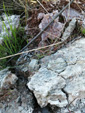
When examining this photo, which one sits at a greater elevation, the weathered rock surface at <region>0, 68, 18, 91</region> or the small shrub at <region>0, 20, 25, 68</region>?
the small shrub at <region>0, 20, 25, 68</region>

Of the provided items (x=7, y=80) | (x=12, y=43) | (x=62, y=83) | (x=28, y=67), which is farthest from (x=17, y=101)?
(x=12, y=43)

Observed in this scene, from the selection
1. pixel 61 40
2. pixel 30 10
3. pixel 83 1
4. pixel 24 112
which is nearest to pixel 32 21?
pixel 30 10

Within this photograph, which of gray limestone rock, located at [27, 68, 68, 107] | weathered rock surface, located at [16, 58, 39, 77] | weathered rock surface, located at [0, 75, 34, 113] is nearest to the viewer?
gray limestone rock, located at [27, 68, 68, 107]

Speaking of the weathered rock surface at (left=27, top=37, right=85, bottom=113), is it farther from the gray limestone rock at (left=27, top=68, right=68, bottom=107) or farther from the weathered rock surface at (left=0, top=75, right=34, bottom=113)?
the weathered rock surface at (left=0, top=75, right=34, bottom=113)

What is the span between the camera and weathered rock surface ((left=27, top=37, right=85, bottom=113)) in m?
1.03

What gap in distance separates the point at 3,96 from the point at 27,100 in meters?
0.26

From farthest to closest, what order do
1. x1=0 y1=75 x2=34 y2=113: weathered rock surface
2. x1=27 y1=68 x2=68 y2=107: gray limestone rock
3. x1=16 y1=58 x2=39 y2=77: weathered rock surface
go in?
x1=16 y1=58 x2=39 y2=77: weathered rock surface
x1=0 y1=75 x2=34 y2=113: weathered rock surface
x1=27 y1=68 x2=68 y2=107: gray limestone rock

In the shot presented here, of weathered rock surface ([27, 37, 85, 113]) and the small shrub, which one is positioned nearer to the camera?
weathered rock surface ([27, 37, 85, 113])

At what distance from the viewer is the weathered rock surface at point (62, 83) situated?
1032 millimetres

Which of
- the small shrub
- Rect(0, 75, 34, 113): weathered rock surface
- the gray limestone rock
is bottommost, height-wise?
Rect(0, 75, 34, 113): weathered rock surface

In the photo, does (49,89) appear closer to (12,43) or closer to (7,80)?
(7,80)

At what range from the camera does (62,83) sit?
1.08 meters

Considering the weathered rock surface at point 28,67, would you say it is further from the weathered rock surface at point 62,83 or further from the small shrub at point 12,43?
the small shrub at point 12,43

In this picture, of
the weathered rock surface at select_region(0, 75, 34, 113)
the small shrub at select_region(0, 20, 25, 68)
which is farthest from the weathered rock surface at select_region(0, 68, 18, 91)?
the small shrub at select_region(0, 20, 25, 68)
